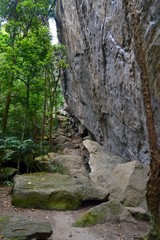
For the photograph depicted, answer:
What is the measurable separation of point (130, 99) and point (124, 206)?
13.5 feet

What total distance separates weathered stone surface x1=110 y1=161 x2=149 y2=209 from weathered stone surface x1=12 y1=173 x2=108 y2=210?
57 cm

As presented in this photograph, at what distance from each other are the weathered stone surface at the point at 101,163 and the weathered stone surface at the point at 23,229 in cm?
492

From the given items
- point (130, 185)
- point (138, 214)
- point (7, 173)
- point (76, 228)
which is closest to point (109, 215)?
point (138, 214)

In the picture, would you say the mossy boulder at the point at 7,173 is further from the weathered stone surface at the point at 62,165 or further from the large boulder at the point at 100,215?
the large boulder at the point at 100,215

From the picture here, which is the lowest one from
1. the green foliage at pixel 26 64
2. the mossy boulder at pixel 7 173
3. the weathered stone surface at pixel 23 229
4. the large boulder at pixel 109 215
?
the large boulder at pixel 109 215

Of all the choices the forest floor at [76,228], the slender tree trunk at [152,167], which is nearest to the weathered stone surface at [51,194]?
the forest floor at [76,228]

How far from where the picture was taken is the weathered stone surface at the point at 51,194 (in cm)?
967

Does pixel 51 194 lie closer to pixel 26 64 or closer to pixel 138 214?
pixel 138 214

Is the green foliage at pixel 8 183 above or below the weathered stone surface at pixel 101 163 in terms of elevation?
below

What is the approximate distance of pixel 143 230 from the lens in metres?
8.30

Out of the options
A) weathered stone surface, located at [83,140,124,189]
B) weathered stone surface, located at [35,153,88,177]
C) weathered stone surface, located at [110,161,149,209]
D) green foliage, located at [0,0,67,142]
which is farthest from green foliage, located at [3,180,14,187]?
weathered stone surface, located at [110,161,149,209]

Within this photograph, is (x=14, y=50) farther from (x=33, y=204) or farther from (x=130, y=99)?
(x=33, y=204)

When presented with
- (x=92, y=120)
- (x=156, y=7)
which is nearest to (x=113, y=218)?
(x=156, y=7)

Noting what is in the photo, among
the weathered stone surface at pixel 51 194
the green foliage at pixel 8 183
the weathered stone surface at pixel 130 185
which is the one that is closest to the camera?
the weathered stone surface at pixel 51 194
